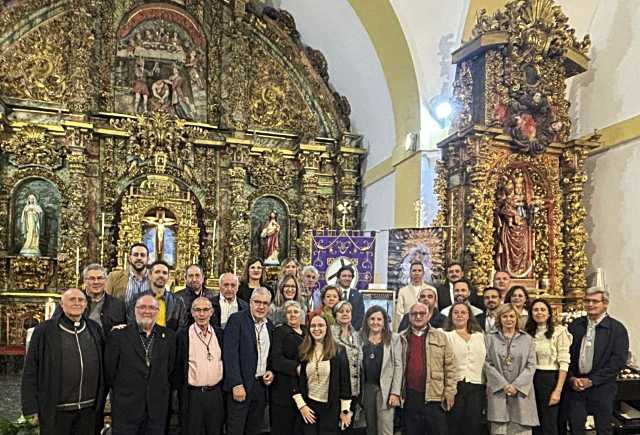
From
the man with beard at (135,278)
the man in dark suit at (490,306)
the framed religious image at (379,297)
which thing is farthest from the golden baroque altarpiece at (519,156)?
the man with beard at (135,278)

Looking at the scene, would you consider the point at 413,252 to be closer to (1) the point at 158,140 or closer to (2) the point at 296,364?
(2) the point at 296,364

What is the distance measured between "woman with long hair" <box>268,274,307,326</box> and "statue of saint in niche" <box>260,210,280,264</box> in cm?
642

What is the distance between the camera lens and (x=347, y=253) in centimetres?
827

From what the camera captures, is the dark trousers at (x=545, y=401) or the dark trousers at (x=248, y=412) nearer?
the dark trousers at (x=248, y=412)

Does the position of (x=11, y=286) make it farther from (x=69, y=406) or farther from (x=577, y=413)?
(x=577, y=413)

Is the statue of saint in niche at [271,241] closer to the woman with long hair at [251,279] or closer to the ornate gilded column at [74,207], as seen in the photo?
the ornate gilded column at [74,207]

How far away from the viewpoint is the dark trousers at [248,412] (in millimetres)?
4512

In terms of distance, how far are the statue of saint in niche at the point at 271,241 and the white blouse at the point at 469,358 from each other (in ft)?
23.9

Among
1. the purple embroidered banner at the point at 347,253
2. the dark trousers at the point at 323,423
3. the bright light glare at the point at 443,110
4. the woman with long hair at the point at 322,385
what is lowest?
the dark trousers at the point at 323,423

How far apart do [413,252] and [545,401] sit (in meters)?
3.19

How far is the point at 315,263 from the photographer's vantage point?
8.30 m

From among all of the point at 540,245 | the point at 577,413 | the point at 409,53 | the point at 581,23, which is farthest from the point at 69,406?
the point at 581,23

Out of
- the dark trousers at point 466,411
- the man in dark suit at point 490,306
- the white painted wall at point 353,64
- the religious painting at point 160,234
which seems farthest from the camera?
the religious painting at point 160,234

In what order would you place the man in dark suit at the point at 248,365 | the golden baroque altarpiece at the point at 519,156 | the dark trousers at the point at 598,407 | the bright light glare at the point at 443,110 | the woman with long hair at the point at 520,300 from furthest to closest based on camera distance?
the bright light glare at the point at 443,110 → the golden baroque altarpiece at the point at 519,156 → the woman with long hair at the point at 520,300 → the dark trousers at the point at 598,407 → the man in dark suit at the point at 248,365
